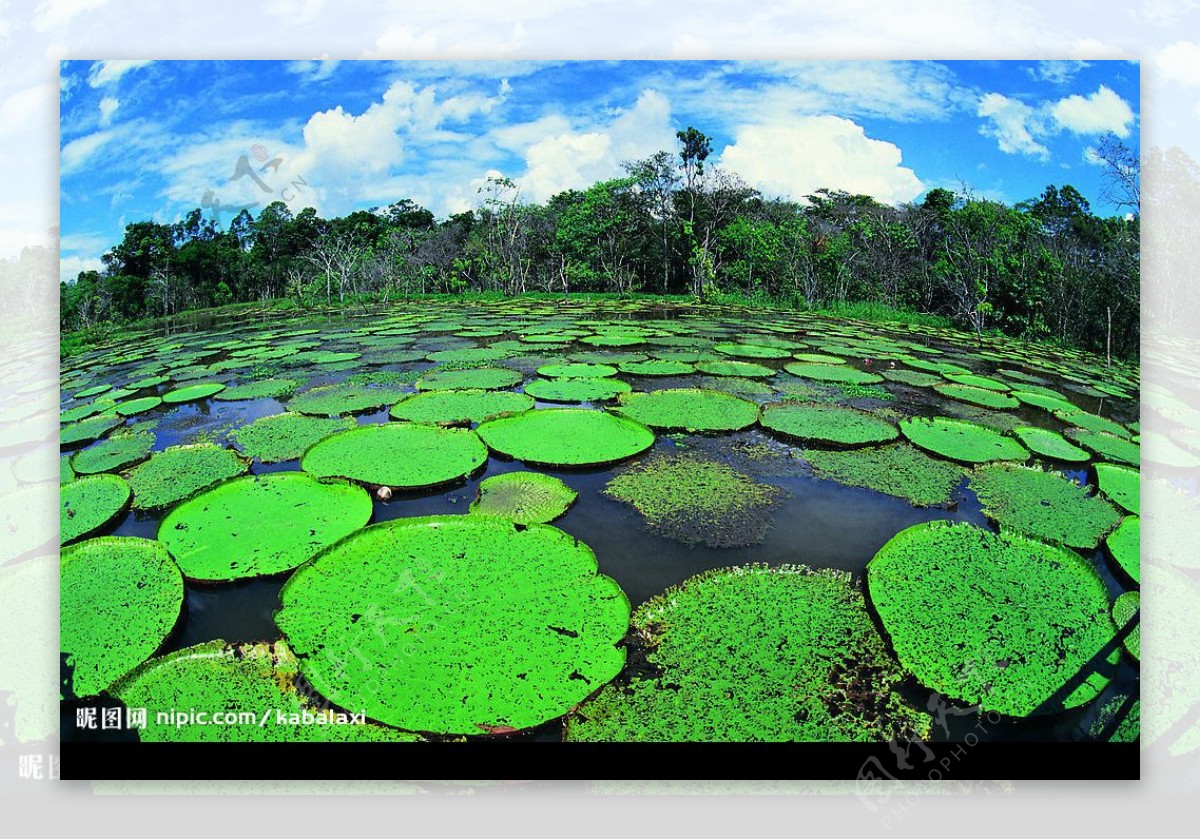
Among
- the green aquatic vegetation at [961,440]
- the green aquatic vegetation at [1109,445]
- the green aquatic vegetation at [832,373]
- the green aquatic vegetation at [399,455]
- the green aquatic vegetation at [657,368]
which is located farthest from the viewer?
the green aquatic vegetation at [657,368]

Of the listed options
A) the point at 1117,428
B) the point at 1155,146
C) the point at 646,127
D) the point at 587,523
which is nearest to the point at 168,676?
the point at 587,523

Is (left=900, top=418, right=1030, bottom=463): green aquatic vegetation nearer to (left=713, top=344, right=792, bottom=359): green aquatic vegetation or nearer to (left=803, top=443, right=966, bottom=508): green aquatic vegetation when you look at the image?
(left=803, top=443, right=966, bottom=508): green aquatic vegetation

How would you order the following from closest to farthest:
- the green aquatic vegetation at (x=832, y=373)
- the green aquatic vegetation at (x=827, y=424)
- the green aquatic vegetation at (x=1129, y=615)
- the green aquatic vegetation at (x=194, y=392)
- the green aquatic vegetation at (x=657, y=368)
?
the green aquatic vegetation at (x=1129, y=615), the green aquatic vegetation at (x=827, y=424), the green aquatic vegetation at (x=194, y=392), the green aquatic vegetation at (x=832, y=373), the green aquatic vegetation at (x=657, y=368)

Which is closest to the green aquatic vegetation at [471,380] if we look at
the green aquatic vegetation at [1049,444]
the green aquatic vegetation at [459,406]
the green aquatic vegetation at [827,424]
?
the green aquatic vegetation at [459,406]

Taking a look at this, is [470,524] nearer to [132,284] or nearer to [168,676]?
[168,676]

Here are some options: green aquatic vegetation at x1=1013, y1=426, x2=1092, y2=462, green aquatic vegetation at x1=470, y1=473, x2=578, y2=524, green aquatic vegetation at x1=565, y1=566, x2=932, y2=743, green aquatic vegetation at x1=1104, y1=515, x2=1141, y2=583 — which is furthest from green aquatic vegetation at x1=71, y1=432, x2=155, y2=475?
green aquatic vegetation at x1=1013, y1=426, x2=1092, y2=462

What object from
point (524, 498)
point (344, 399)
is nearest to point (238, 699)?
point (524, 498)

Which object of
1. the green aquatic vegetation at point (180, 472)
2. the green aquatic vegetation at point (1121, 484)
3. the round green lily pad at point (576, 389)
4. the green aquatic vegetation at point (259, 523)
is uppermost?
the round green lily pad at point (576, 389)

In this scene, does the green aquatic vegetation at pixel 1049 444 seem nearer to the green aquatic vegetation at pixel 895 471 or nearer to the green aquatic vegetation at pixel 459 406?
the green aquatic vegetation at pixel 895 471

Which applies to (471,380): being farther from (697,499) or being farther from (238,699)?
(238,699)
